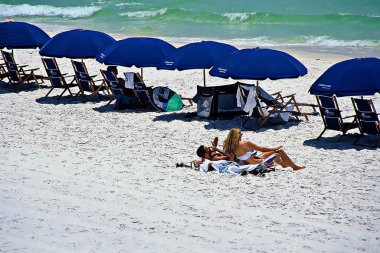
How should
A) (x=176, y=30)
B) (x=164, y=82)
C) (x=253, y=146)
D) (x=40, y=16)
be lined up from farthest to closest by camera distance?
(x=40, y=16) < (x=176, y=30) < (x=164, y=82) < (x=253, y=146)

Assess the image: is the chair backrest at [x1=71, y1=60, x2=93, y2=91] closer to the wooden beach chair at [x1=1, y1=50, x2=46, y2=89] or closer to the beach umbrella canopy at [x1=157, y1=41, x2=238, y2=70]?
the wooden beach chair at [x1=1, y1=50, x2=46, y2=89]

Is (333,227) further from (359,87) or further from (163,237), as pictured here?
(359,87)

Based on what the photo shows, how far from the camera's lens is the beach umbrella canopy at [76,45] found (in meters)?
15.1

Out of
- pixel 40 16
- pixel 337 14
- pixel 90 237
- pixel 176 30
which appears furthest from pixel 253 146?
pixel 40 16

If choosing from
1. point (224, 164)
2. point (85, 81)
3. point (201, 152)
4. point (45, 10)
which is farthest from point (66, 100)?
point (45, 10)

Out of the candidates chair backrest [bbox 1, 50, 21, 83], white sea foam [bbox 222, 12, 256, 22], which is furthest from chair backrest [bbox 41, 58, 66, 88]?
white sea foam [bbox 222, 12, 256, 22]

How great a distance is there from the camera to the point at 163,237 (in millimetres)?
8086

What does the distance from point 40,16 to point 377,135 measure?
36999 mm

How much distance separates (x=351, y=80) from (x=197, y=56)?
3216 mm

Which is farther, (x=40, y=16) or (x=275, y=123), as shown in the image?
(x=40, y=16)

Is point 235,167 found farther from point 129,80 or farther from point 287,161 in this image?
point 129,80

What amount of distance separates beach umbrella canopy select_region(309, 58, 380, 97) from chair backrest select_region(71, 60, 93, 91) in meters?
4.95

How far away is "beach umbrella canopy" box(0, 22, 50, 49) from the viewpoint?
16.4 metres

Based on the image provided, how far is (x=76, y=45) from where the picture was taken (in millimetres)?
15242
